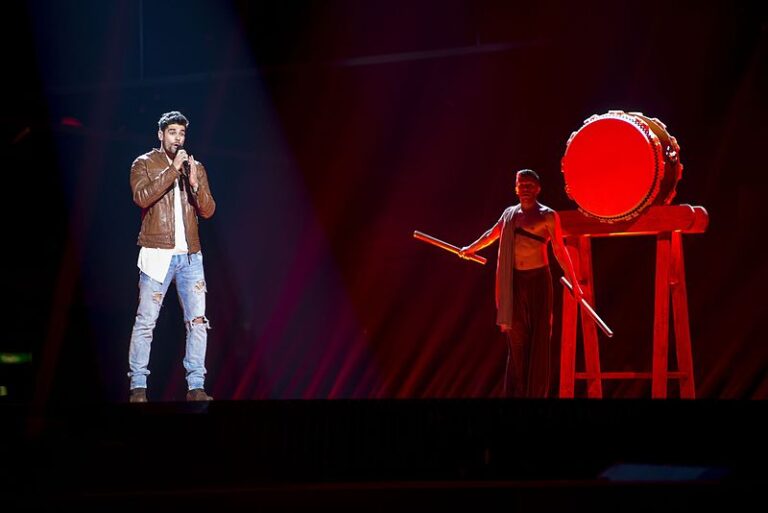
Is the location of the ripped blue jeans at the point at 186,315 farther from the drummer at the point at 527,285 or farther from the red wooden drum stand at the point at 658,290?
the red wooden drum stand at the point at 658,290

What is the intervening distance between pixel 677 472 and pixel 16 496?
2.38 metres

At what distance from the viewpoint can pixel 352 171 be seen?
328 inches

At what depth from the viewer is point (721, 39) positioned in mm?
6703

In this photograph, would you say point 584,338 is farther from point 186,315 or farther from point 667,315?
point 186,315

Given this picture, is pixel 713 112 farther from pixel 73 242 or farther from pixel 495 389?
pixel 73 242

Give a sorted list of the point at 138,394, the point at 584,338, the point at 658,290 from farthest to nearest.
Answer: the point at 584,338, the point at 658,290, the point at 138,394

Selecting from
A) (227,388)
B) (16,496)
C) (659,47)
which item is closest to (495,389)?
(227,388)

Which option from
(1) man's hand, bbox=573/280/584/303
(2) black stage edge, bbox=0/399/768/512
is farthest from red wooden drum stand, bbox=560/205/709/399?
(2) black stage edge, bbox=0/399/768/512

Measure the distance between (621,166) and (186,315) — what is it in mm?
2377

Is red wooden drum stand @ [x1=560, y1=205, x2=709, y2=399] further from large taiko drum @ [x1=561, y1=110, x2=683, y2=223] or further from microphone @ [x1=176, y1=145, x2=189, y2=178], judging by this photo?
microphone @ [x1=176, y1=145, x2=189, y2=178]

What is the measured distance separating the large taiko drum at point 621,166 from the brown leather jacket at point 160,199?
1.99 m

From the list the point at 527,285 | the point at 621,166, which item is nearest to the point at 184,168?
the point at 527,285

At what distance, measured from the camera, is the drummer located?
5.26 meters

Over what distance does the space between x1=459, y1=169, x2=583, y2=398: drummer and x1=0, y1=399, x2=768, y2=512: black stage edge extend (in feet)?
3.95
